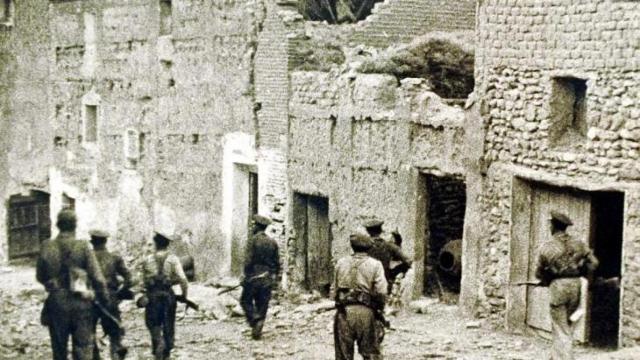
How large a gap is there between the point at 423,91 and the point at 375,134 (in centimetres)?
110

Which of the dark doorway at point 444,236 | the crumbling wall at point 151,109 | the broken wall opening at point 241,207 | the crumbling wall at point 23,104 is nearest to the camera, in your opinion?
the dark doorway at point 444,236

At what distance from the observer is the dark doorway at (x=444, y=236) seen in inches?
608

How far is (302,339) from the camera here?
47.1ft

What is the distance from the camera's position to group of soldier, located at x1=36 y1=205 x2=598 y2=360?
10688 millimetres

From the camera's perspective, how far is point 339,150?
1659 cm

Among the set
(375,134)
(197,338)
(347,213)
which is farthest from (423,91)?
(197,338)

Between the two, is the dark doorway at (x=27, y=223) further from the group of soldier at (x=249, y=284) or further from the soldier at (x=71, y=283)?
the soldier at (x=71, y=283)

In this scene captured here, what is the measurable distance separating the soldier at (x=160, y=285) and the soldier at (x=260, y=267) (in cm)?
159

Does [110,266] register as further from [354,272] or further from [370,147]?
[370,147]

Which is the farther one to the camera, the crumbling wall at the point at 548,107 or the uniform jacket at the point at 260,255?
the uniform jacket at the point at 260,255

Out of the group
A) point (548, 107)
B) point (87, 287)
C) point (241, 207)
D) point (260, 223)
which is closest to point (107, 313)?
point (87, 287)

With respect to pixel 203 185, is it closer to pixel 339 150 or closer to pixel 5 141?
pixel 339 150

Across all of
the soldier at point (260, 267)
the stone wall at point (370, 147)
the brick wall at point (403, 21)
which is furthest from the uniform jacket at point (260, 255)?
the brick wall at point (403, 21)

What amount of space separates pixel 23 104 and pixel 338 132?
10881 mm
